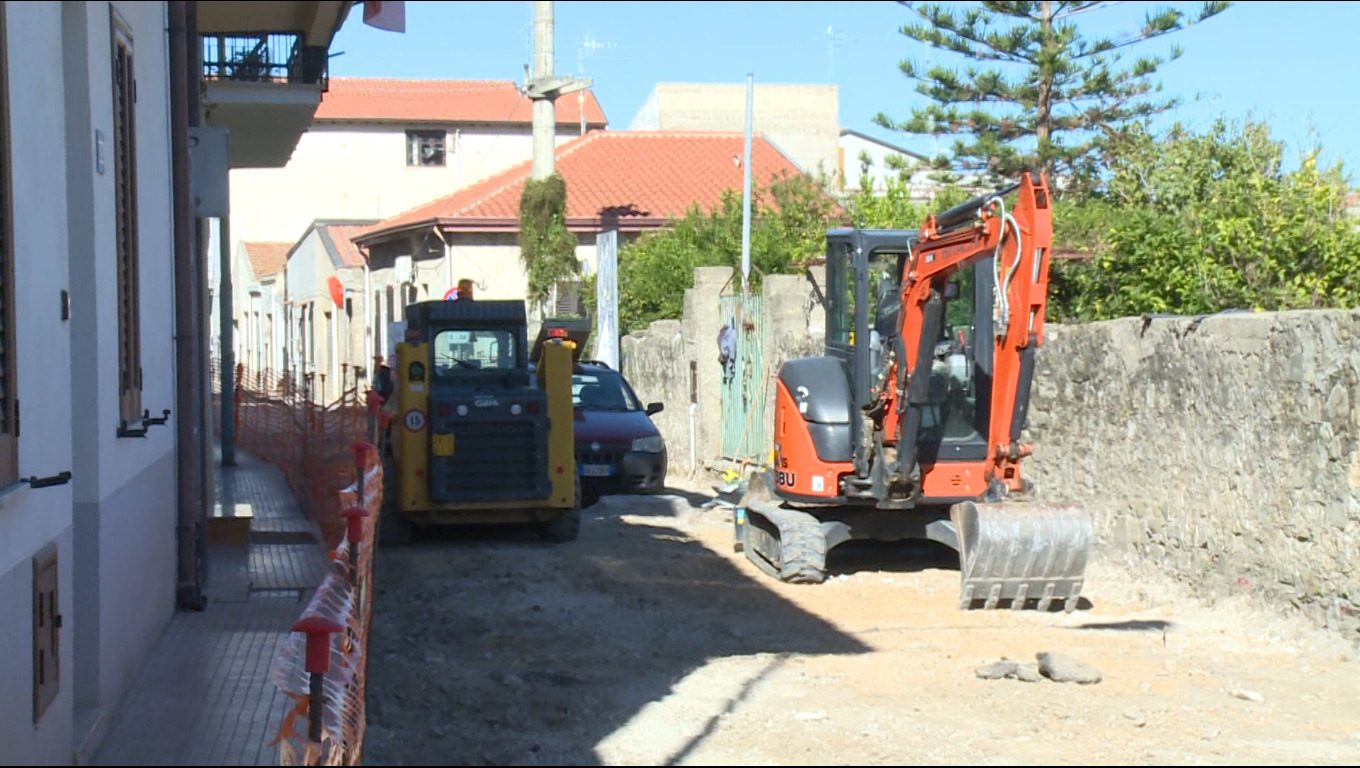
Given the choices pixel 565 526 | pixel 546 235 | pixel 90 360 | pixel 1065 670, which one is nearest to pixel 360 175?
pixel 546 235

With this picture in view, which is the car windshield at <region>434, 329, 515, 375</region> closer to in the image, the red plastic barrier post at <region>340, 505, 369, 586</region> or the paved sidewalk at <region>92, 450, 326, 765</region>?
the paved sidewalk at <region>92, 450, 326, 765</region>

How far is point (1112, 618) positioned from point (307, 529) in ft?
20.5

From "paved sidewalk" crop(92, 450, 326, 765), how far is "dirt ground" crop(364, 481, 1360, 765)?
57cm

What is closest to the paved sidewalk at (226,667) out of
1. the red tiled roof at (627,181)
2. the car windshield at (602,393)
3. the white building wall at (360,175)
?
the car windshield at (602,393)

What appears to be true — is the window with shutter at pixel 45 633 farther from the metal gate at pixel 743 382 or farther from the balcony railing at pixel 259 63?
the metal gate at pixel 743 382

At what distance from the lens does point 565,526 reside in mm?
14281

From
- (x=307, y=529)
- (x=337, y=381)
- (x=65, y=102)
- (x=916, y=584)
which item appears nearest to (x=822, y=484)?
(x=916, y=584)

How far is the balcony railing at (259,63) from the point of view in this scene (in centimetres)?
1518

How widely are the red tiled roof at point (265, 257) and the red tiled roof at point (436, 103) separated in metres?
4.68

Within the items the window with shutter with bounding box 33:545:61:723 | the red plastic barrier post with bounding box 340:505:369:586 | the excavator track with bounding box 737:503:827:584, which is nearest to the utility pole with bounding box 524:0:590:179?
the excavator track with bounding box 737:503:827:584

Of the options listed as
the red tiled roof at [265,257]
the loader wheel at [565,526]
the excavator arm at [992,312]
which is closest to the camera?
the excavator arm at [992,312]

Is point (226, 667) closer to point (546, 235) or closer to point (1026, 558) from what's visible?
point (1026, 558)

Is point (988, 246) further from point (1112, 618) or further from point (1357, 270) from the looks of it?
point (1357, 270)

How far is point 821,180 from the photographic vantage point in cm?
3133
